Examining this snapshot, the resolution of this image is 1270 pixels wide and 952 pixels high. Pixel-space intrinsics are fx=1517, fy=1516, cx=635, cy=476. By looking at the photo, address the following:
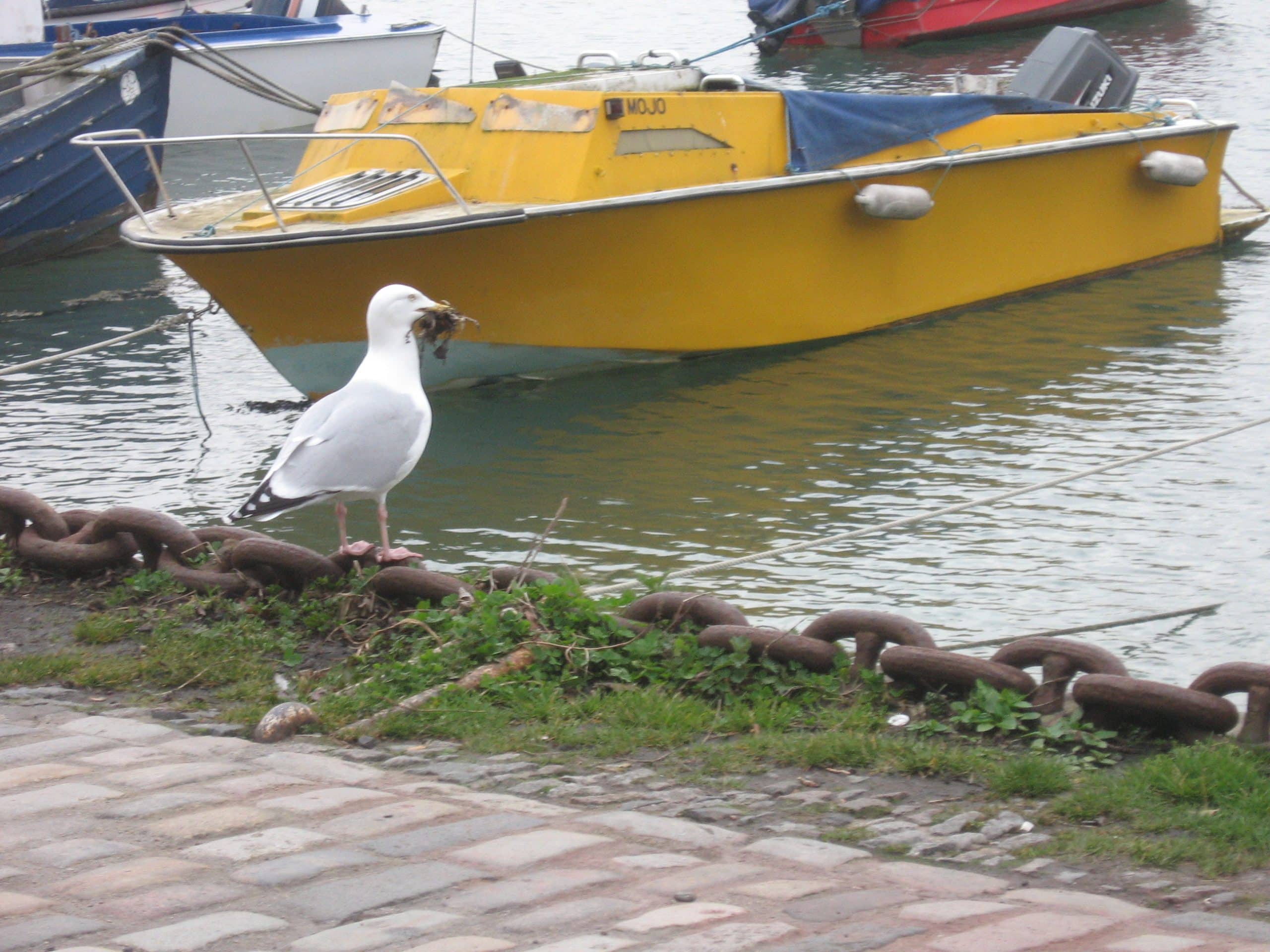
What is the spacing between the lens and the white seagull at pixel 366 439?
17.1 ft

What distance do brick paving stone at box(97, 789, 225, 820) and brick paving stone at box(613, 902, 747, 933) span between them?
4.06 ft

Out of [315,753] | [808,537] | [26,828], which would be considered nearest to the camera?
[26,828]

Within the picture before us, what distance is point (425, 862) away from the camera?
10.8ft

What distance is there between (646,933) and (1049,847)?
110cm

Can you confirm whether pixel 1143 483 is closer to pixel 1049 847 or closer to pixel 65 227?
pixel 1049 847

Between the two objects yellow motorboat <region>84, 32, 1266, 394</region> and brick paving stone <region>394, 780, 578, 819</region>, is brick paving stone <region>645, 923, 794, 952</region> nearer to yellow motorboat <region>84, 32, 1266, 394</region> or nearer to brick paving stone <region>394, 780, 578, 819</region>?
brick paving stone <region>394, 780, 578, 819</region>

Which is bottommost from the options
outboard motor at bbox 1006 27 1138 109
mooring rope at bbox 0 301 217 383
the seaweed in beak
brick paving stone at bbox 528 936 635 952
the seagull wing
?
brick paving stone at bbox 528 936 635 952

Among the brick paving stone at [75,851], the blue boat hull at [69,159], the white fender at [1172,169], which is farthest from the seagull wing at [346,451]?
the blue boat hull at [69,159]

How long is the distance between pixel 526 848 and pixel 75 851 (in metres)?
1.00

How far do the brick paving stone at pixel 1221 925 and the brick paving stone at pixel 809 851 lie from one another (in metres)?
0.68

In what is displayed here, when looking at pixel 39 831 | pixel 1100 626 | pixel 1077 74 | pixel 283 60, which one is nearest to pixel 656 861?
pixel 39 831

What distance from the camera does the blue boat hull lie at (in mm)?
14305

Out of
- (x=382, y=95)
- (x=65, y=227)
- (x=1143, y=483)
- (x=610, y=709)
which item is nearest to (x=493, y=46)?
(x=65, y=227)

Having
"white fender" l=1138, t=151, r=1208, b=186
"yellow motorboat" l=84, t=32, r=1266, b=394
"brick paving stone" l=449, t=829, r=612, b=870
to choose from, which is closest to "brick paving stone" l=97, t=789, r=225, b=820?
"brick paving stone" l=449, t=829, r=612, b=870
